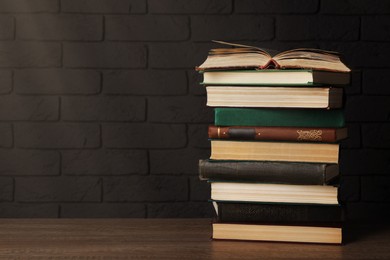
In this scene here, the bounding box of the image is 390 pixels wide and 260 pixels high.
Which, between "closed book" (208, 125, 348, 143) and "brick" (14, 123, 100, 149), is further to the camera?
"brick" (14, 123, 100, 149)

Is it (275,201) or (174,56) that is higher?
(174,56)

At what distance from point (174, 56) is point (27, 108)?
1.38 feet

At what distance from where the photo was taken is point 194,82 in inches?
73.5

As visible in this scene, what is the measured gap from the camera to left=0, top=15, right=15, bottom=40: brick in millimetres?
1851

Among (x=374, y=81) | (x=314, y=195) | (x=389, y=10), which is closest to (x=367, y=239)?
(x=314, y=195)

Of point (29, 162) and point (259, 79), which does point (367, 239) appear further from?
point (29, 162)

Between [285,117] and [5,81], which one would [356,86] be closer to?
[285,117]

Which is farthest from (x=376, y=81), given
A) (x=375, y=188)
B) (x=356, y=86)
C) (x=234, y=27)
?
(x=234, y=27)

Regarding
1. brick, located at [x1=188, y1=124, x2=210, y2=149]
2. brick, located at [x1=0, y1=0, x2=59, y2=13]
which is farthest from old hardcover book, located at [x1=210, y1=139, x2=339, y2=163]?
brick, located at [x1=0, y1=0, x2=59, y2=13]

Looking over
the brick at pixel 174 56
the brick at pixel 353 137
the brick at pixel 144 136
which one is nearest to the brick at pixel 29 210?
the brick at pixel 144 136

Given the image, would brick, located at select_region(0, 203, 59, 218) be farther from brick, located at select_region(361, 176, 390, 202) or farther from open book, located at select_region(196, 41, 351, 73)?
brick, located at select_region(361, 176, 390, 202)

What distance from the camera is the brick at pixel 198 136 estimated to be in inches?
74.0

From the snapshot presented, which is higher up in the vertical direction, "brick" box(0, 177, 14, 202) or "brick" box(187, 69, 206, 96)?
"brick" box(187, 69, 206, 96)

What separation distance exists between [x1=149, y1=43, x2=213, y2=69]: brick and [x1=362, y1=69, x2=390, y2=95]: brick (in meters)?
0.44
